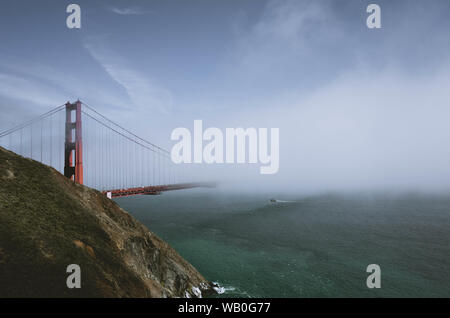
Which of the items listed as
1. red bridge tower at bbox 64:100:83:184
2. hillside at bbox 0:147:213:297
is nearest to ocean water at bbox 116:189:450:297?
hillside at bbox 0:147:213:297

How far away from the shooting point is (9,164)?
1869cm

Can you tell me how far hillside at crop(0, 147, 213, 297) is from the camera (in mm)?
11617

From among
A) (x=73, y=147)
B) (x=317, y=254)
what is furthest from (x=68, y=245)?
(x=317, y=254)

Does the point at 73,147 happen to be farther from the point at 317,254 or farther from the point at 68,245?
the point at 317,254

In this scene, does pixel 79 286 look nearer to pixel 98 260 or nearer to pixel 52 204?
pixel 98 260

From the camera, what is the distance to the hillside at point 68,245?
11617 millimetres

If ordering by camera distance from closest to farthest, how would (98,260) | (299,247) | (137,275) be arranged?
(98,260) < (137,275) < (299,247)

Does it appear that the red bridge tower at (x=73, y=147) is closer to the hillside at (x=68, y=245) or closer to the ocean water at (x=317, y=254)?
the hillside at (x=68, y=245)

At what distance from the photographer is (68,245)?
14.1 m

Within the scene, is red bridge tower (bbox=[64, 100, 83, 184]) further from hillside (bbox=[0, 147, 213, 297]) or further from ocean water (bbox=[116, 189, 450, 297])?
ocean water (bbox=[116, 189, 450, 297])

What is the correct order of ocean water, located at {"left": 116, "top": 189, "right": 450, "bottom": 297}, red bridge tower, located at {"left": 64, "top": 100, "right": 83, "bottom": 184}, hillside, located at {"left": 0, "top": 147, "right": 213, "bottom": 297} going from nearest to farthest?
hillside, located at {"left": 0, "top": 147, "right": 213, "bottom": 297}
ocean water, located at {"left": 116, "top": 189, "right": 450, "bottom": 297}
red bridge tower, located at {"left": 64, "top": 100, "right": 83, "bottom": 184}

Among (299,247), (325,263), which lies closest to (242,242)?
(299,247)
